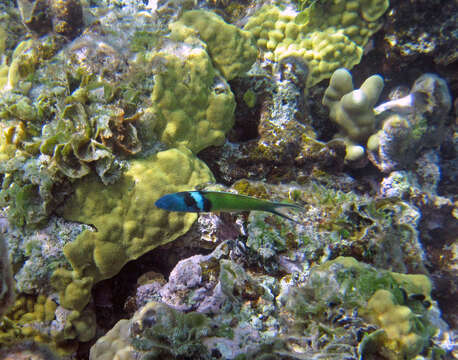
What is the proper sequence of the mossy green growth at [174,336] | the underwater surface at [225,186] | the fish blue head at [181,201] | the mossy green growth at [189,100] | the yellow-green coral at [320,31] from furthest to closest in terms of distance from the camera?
the yellow-green coral at [320,31], the mossy green growth at [189,100], the underwater surface at [225,186], the fish blue head at [181,201], the mossy green growth at [174,336]

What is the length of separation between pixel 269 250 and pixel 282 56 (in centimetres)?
372

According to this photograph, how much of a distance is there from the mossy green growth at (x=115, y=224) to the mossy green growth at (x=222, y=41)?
2085 mm

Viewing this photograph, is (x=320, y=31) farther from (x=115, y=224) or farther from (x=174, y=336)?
(x=174, y=336)

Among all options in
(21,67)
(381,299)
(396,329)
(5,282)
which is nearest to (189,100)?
(21,67)

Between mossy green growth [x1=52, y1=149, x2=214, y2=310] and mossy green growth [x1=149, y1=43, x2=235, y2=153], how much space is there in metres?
0.64

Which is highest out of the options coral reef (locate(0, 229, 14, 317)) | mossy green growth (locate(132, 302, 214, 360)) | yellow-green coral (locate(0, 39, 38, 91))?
yellow-green coral (locate(0, 39, 38, 91))

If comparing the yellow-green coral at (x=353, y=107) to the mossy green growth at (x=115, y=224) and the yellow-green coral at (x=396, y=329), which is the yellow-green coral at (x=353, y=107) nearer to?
the yellow-green coral at (x=396, y=329)

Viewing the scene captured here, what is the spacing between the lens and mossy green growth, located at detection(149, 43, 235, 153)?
353 cm

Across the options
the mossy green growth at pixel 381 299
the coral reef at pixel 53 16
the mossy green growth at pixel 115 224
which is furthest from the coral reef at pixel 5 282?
the coral reef at pixel 53 16

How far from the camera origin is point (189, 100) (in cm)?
371

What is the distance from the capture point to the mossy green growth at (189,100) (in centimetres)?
353

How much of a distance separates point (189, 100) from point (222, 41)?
4.16 feet

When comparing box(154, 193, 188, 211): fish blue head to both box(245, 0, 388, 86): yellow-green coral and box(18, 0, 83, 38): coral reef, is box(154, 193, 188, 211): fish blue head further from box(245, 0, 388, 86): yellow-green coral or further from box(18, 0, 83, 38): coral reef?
box(18, 0, 83, 38): coral reef

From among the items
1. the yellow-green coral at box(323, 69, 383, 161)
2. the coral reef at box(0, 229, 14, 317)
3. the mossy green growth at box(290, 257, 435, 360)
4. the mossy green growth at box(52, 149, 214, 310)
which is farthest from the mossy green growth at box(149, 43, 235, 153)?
the mossy green growth at box(290, 257, 435, 360)
